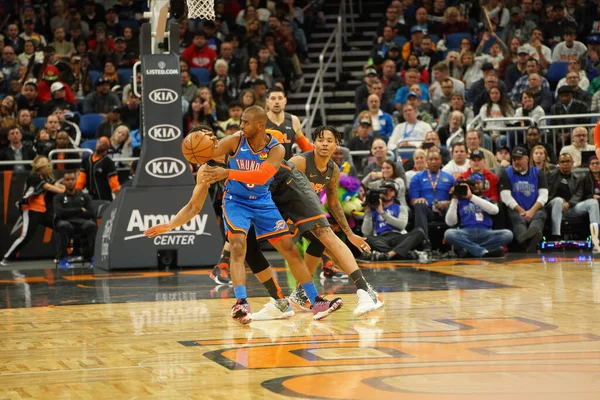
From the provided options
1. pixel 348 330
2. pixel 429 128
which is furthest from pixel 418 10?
pixel 348 330

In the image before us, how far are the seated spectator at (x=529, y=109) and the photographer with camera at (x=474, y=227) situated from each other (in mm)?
2429

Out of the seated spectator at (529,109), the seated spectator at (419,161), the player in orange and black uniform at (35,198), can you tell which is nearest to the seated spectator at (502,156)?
the seated spectator at (529,109)

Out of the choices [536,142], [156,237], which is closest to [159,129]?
[156,237]

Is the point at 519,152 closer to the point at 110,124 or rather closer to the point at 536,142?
the point at 536,142

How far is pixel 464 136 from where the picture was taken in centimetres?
1606

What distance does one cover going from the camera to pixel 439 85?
17.6 metres

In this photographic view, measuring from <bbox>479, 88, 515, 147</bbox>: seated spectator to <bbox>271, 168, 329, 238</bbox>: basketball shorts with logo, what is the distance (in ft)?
25.5

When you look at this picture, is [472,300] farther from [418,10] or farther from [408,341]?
[418,10]

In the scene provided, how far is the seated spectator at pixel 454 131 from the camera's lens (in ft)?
51.9

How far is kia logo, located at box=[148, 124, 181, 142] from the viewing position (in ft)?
44.4

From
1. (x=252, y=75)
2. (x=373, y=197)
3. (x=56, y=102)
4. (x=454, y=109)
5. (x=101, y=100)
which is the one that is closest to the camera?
(x=373, y=197)

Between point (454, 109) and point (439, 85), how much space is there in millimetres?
1134

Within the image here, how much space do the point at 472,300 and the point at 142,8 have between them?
14906 millimetres

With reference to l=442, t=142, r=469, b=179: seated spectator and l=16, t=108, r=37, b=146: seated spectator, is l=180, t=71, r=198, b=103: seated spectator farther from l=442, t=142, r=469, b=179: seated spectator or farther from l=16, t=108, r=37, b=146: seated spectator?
l=442, t=142, r=469, b=179: seated spectator
